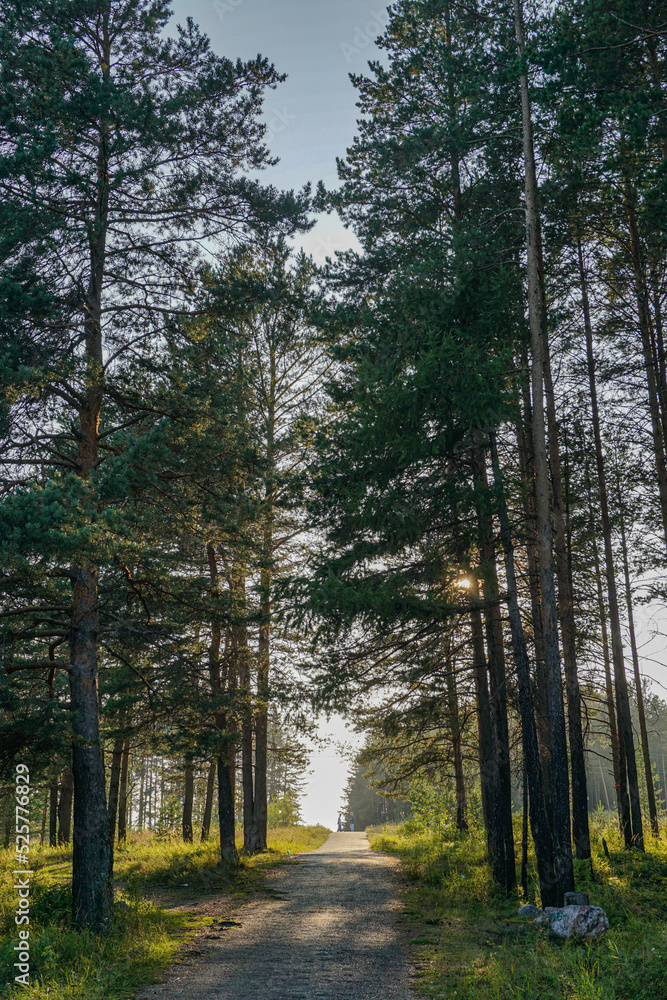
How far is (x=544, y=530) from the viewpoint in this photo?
10.3 metres

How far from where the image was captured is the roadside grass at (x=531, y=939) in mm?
5918

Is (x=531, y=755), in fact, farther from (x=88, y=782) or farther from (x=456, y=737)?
(x=456, y=737)

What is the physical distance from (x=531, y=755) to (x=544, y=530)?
11.9 ft

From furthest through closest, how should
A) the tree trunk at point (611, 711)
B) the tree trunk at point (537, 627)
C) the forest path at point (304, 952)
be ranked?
the tree trunk at point (611, 711) → the tree trunk at point (537, 627) → the forest path at point (304, 952)

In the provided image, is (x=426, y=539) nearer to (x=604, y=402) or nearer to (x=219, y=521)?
(x=219, y=521)

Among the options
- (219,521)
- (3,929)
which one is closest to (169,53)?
(219,521)

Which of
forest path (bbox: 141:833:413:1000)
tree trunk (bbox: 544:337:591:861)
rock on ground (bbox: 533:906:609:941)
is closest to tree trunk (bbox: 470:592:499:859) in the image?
tree trunk (bbox: 544:337:591:861)

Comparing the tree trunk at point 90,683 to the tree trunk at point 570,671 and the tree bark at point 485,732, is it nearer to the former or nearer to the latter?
the tree bark at point 485,732

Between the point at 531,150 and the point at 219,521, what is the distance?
8.46 metres

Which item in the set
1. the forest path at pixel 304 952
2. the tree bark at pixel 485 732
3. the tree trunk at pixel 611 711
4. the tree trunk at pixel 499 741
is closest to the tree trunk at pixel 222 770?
the forest path at pixel 304 952

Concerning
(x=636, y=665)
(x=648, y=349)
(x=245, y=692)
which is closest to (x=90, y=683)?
(x=245, y=692)

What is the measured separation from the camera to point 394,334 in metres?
11.9

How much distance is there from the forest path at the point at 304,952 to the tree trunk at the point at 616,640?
226 inches

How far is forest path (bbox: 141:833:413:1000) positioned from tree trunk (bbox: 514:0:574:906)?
9.17 ft
